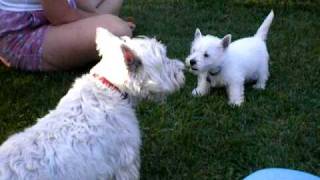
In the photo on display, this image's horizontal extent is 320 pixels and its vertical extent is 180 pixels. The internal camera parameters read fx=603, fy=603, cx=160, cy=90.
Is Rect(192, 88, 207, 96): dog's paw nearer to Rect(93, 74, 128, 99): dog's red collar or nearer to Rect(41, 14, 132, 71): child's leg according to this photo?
Rect(41, 14, 132, 71): child's leg

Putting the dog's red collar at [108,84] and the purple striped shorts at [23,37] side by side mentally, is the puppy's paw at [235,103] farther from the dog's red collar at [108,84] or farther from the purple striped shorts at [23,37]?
the purple striped shorts at [23,37]

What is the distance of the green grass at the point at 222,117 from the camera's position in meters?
4.01

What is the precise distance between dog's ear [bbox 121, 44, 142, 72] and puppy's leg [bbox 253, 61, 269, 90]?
6.92 feet

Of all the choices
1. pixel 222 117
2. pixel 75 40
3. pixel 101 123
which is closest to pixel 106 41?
pixel 101 123

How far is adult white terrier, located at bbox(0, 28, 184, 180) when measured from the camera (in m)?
2.94

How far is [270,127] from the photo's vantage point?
175 inches

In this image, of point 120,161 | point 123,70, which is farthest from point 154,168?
point 123,70

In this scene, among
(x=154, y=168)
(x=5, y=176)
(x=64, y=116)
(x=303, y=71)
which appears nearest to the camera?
(x=5, y=176)

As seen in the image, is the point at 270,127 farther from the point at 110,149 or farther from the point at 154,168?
the point at 110,149

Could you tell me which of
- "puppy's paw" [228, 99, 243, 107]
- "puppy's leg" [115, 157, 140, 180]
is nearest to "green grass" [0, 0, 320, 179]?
"puppy's paw" [228, 99, 243, 107]

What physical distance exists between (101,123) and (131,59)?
14.9 inches

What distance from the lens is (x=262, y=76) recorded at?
5105 mm

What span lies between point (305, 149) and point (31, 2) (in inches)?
108

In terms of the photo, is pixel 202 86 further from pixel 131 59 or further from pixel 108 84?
pixel 131 59
